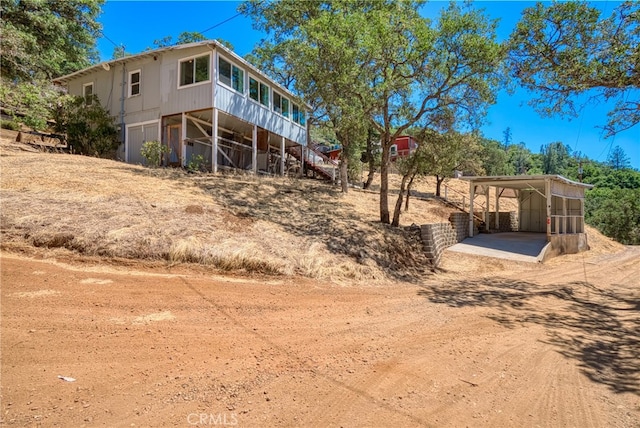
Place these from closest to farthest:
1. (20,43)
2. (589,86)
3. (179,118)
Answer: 1. (589,86)
2. (20,43)
3. (179,118)

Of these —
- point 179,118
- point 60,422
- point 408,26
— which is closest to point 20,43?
point 179,118

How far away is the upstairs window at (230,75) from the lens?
48.6 ft

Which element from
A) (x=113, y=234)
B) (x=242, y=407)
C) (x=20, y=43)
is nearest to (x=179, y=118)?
(x=20, y=43)

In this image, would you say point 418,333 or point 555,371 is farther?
point 418,333

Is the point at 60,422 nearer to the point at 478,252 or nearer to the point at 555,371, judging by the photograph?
the point at 555,371

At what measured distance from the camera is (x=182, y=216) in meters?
7.99

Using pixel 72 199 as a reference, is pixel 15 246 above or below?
below

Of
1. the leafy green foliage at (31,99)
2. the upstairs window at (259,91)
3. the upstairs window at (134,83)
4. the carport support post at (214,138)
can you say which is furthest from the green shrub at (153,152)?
the upstairs window at (259,91)

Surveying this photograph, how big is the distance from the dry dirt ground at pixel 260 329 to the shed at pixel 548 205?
714cm

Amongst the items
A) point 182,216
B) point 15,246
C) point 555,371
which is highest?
point 182,216

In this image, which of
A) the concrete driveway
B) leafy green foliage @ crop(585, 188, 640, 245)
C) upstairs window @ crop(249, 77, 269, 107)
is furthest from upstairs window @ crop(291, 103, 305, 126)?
leafy green foliage @ crop(585, 188, 640, 245)

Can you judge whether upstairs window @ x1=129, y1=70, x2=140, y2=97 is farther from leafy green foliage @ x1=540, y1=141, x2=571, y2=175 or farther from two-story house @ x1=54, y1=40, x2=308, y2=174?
leafy green foliage @ x1=540, y1=141, x2=571, y2=175

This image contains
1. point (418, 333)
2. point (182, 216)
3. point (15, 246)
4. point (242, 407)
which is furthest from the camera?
point (182, 216)

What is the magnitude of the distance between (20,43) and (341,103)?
11917 millimetres
